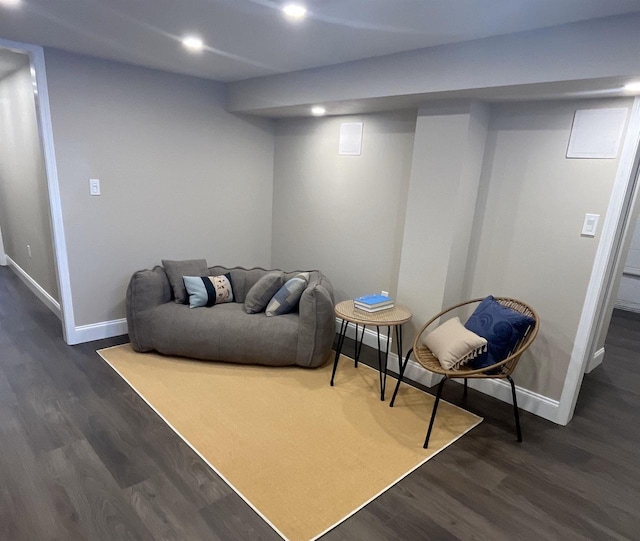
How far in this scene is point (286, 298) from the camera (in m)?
3.23

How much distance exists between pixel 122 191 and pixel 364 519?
3000mm

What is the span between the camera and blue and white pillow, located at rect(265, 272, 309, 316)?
10.6ft

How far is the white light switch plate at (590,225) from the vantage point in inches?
93.5

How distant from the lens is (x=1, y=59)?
313 centimetres

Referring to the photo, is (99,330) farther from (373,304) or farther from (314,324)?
(373,304)

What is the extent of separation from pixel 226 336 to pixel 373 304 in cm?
114

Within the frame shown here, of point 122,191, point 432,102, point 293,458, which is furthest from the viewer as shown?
point 122,191

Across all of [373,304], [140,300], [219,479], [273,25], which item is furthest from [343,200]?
[219,479]

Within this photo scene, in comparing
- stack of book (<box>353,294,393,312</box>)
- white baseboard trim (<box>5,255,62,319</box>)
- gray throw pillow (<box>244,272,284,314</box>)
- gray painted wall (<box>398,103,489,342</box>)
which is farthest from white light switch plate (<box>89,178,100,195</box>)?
gray painted wall (<box>398,103,489,342</box>)

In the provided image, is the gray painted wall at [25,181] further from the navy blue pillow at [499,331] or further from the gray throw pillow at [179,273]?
the navy blue pillow at [499,331]

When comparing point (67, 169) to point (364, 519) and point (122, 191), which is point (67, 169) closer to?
point (122, 191)

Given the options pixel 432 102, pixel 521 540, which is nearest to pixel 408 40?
pixel 432 102

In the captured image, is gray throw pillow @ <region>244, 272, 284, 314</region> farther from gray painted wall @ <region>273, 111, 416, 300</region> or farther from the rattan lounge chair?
the rattan lounge chair

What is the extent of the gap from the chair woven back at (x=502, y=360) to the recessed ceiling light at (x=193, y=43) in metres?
2.29
